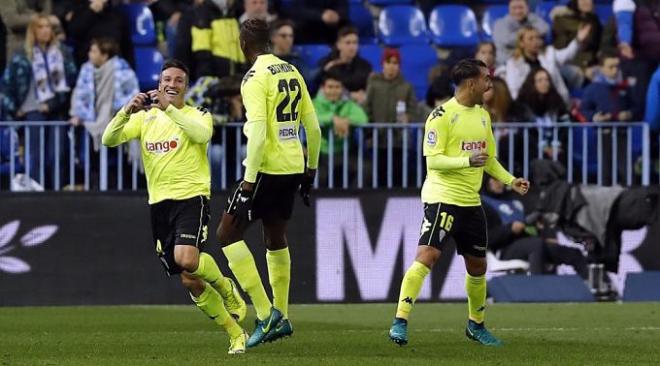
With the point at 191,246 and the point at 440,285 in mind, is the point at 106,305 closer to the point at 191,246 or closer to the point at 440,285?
the point at 440,285

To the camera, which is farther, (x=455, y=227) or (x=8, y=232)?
(x=8, y=232)

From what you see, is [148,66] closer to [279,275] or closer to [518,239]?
[518,239]

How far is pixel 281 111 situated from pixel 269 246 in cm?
103

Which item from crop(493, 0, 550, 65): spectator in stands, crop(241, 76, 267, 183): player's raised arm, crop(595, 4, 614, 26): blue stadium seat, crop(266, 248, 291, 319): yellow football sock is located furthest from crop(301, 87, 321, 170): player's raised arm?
crop(595, 4, 614, 26): blue stadium seat

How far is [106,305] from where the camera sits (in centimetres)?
1811

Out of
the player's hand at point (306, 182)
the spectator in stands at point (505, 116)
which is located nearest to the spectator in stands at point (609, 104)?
the spectator in stands at point (505, 116)

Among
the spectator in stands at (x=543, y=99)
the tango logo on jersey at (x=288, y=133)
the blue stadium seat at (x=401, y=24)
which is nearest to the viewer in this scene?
the tango logo on jersey at (x=288, y=133)

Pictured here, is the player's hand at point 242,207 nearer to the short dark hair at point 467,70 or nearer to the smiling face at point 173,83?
the smiling face at point 173,83

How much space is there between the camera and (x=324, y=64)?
764 inches

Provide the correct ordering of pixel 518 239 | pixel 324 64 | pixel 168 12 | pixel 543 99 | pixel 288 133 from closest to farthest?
1. pixel 288 133
2. pixel 518 239
3. pixel 543 99
4. pixel 324 64
5. pixel 168 12

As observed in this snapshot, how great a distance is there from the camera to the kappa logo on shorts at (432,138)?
472 inches

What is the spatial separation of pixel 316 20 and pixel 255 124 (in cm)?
938

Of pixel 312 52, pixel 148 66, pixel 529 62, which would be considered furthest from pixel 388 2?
pixel 148 66

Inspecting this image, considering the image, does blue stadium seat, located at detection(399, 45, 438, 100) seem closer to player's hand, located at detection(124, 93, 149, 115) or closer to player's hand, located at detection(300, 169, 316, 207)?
player's hand, located at detection(300, 169, 316, 207)
